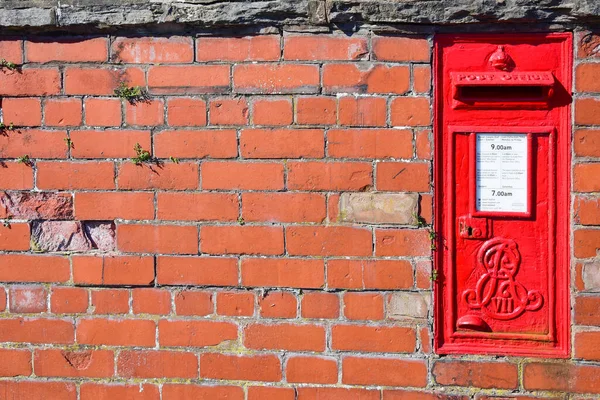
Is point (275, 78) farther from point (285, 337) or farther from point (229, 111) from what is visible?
point (285, 337)

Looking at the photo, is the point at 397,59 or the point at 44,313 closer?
the point at 397,59

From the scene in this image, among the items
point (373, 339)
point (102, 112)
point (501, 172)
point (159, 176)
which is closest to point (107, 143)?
point (102, 112)

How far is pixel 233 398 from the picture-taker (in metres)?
1.97

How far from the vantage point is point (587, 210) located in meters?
1.83

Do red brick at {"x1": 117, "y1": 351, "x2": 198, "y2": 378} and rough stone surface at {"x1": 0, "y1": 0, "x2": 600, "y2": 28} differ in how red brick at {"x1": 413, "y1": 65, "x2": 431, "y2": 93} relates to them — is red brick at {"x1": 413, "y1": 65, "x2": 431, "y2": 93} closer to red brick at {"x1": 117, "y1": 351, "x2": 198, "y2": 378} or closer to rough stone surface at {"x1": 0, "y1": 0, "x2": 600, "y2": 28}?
rough stone surface at {"x1": 0, "y1": 0, "x2": 600, "y2": 28}

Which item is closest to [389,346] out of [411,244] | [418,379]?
[418,379]

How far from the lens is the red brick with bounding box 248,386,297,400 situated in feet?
6.40

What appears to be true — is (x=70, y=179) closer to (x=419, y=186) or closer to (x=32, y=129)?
(x=32, y=129)

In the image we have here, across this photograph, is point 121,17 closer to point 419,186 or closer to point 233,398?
point 419,186

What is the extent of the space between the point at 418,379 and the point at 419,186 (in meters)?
0.64

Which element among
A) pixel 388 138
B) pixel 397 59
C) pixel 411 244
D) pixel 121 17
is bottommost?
pixel 411 244

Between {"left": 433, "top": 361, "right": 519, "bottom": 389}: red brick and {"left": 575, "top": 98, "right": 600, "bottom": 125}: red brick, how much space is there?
0.82 metres

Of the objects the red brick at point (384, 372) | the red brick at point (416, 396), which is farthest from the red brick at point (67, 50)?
the red brick at point (416, 396)

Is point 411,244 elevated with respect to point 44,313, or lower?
elevated
